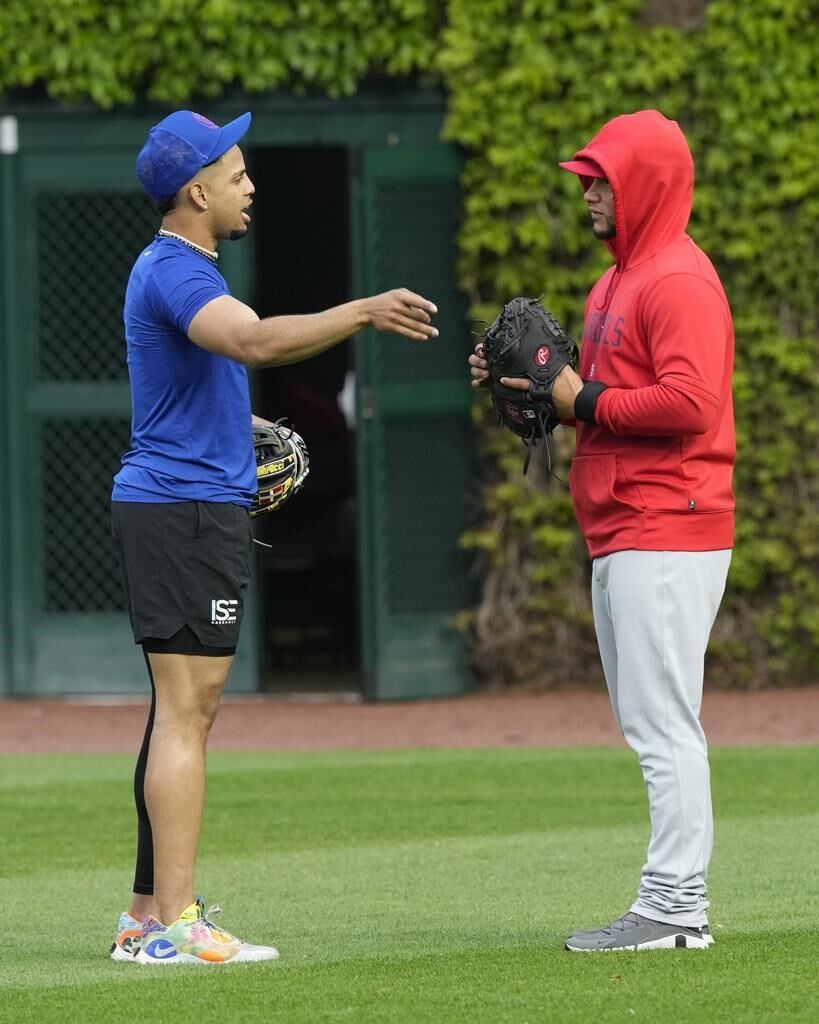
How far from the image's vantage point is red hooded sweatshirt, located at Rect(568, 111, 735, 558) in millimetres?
4992

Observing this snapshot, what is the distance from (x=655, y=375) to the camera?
5.08 meters

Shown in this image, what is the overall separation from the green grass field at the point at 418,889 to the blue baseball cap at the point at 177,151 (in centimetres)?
194

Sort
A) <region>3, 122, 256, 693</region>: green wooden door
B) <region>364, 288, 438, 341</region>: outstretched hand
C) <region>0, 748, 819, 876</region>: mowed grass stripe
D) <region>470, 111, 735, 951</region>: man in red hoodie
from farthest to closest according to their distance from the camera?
<region>3, 122, 256, 693</region>: green wooden door, <region>0, 748, 819, 876</region>: mowed grass stripe, <region>470, 111, 735, 951</region>: man in red hoodie, <region>364, 288, 438, 341</region>: outstretched hand

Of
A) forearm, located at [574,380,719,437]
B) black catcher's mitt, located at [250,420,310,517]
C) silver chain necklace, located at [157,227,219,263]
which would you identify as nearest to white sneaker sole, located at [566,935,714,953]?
forearm, located at [574,380,719,437]

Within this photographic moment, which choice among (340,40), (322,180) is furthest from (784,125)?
(322,180)

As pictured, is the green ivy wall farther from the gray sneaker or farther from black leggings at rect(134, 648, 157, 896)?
the gray sneaker

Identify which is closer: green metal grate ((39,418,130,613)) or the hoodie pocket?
the hoodie pocket

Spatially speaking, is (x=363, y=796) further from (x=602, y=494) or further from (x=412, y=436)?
(x=602, y=494)

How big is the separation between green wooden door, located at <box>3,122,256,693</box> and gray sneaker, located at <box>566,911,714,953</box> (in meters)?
6.82

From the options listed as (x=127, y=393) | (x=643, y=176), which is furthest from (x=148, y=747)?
(x=127, y=393)

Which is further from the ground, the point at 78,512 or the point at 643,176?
the point at 643,176

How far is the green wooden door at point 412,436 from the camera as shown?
11.6 m

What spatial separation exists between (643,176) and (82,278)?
23.6ft

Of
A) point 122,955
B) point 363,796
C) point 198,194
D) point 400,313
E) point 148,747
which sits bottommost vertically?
point 363,796
